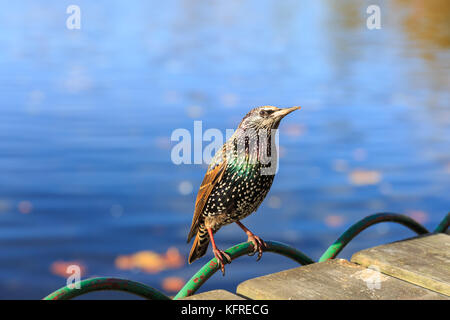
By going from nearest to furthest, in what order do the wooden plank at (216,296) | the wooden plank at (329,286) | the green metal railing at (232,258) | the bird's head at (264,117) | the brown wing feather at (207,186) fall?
the green metal railing at (232,258)
the wooden plank at (216,296)
the wooden plank at (329,286)
the bird's head at (264,117)
the brown wing feather at (207,186)

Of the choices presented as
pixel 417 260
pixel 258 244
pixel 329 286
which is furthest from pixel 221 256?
pixel 417 260

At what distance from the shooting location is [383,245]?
3.83 meters

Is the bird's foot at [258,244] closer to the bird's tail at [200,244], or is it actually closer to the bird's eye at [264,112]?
the bird's tail at [200,244]

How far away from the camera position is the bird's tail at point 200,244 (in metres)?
3.67

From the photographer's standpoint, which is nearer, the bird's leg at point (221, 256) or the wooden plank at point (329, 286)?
the wooden plank at point (329, 286)

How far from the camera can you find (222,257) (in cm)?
334

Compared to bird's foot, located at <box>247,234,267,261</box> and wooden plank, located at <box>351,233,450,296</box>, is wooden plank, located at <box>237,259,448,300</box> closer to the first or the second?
wooden plank, located at <box>351,233,450,296</box>

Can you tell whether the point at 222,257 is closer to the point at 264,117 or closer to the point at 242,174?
the point at 242,174

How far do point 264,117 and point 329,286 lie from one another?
0.91 metres

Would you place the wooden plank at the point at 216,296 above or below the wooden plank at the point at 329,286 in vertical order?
above

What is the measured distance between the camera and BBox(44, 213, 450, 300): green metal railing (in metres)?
2.83

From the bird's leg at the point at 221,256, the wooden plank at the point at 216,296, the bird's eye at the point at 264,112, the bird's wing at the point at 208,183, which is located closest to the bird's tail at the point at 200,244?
the bird's wing at the point at 208,183
